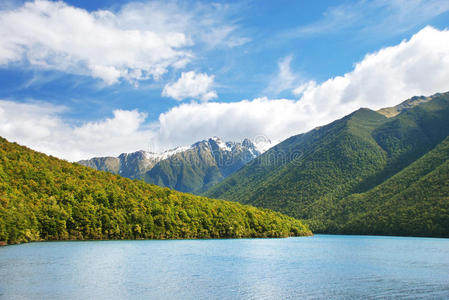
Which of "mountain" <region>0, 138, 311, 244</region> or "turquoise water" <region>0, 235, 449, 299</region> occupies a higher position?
"mountain" <region>0, 138, 311, 244</region>

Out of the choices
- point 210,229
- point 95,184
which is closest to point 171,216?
Result: point 210,229

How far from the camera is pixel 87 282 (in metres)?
46.9

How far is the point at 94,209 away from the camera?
125 m

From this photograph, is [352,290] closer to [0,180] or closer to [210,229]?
[0,180]

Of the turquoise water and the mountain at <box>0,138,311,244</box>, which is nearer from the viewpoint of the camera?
the turquoise water

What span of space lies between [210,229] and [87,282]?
116301 millimetres

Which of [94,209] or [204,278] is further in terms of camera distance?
[94,209]

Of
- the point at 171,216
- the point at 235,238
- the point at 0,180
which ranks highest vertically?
the point at 0,180

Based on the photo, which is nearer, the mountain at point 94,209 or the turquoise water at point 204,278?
the turquoise water at point 204,278

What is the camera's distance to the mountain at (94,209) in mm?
106625

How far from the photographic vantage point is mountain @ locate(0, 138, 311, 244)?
107 meters

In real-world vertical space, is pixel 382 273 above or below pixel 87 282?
below

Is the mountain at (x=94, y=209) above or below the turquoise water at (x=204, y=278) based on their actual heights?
above

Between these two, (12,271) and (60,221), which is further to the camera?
(60,221)
